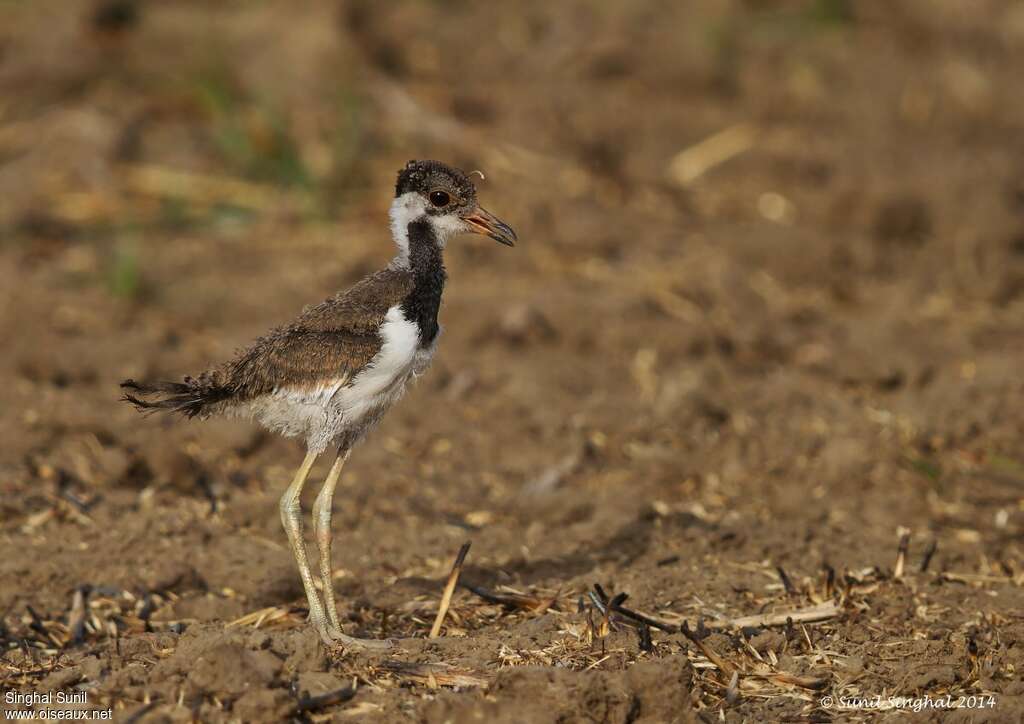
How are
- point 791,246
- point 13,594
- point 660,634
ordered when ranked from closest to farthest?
point 660,634 < point 13,594 < point 791,246

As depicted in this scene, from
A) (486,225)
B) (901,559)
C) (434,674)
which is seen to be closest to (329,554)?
(434,674)

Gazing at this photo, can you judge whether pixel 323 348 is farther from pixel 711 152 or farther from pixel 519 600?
pixel 711 152

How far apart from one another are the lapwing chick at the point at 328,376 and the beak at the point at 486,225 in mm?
210

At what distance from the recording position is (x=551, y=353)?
812cm

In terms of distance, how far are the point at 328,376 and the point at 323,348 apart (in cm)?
10

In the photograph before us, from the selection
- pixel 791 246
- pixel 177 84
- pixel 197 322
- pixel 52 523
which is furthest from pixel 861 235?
pixel 52 523

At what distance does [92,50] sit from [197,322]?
141 inches

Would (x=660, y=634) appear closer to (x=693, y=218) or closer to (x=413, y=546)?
(x=413, y=546)

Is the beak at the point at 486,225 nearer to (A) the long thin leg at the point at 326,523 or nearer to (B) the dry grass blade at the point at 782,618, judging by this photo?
(A) the long thin leg at the point at 326,523

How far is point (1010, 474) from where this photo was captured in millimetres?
6633

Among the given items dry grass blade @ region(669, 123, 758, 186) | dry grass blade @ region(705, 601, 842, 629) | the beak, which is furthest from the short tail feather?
dry grass blade @ region(669, 123, 758, 186)

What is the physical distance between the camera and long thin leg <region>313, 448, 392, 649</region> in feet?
15.5

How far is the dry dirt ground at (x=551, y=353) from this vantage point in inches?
185

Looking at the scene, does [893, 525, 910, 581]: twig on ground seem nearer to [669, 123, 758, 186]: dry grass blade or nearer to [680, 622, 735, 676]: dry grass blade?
[680, 622, 735, 676]: dry grass blade
